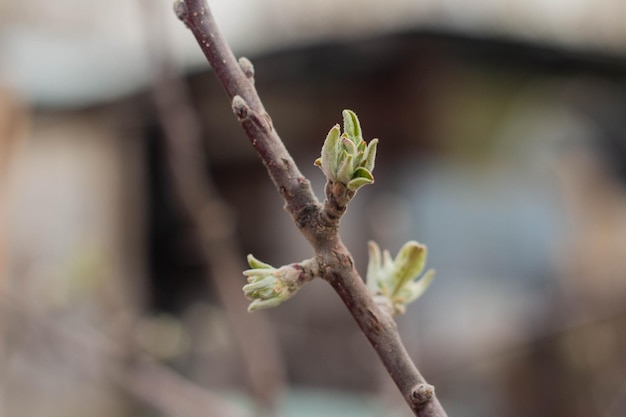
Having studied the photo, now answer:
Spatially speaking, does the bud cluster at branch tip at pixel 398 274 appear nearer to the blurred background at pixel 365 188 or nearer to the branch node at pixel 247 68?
the branch node at pixel 247 68

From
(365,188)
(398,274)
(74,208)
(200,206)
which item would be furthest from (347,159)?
(74,208)

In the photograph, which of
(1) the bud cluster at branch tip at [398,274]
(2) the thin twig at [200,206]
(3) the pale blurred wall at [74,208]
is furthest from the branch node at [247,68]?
(3) the pale blurred wall at [74,208]

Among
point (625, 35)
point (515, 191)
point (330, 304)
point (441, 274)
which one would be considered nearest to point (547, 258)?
point (515, 191)

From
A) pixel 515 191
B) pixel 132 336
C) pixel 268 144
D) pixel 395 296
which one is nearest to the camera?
pixel 268 144

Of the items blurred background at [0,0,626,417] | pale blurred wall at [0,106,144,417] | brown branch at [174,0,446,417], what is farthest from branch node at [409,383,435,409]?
pale blurred wall at [0,106,144,417]

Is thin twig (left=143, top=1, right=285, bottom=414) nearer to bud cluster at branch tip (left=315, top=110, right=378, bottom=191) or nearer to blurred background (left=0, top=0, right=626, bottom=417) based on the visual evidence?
bud cluster at branch tip (left=315, top=110, right=378, bottom=191)

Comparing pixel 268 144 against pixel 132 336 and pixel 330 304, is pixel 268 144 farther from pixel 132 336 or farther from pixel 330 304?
pixel 330 304
